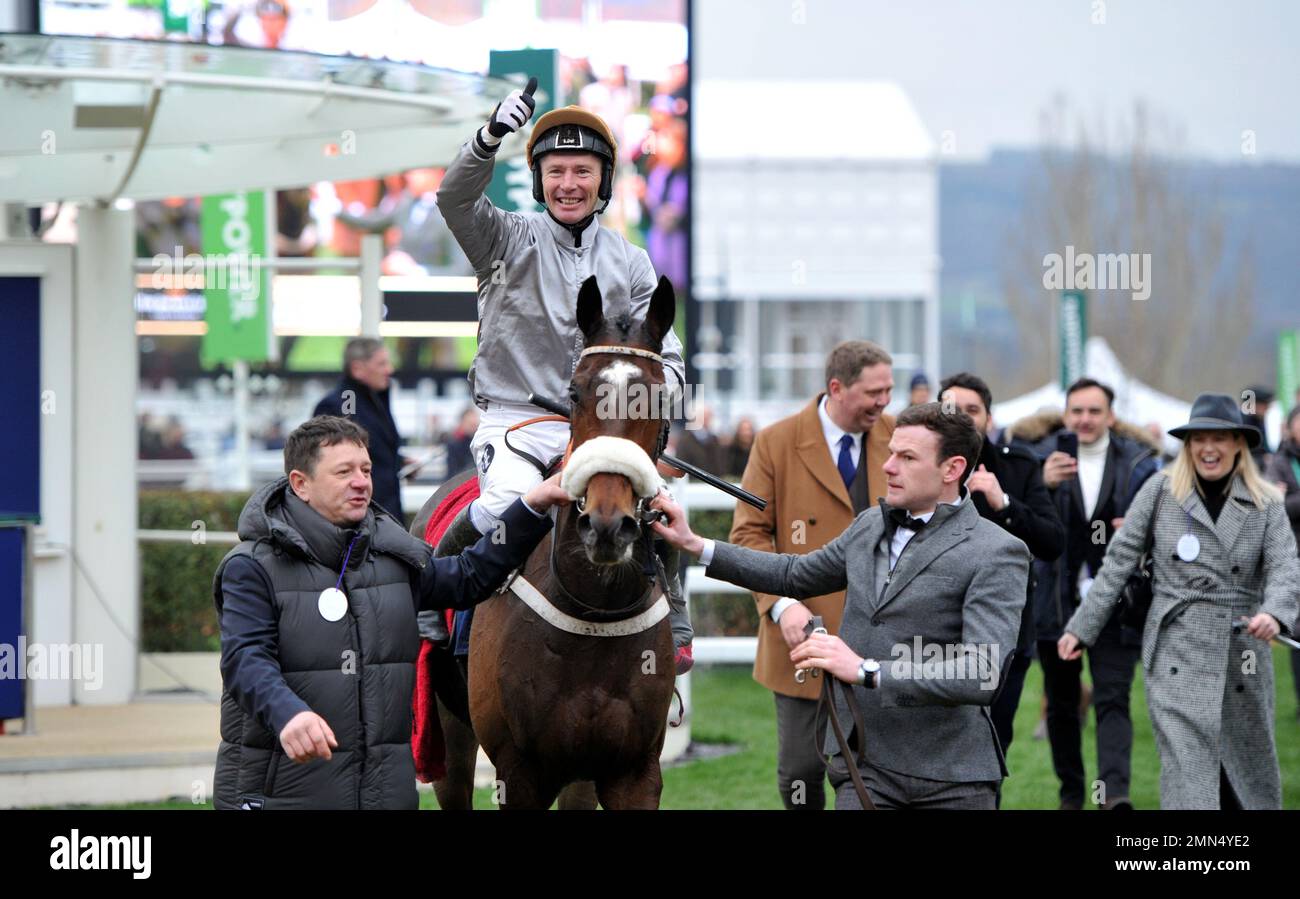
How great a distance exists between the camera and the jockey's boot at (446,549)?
4867 mm

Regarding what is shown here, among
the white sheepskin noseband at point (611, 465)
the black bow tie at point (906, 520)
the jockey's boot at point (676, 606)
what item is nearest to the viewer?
the white sheepskin noseband at point (611, 465)

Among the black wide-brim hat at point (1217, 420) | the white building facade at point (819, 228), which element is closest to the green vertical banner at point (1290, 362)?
the black wide-brim hat at point (1217, 420)

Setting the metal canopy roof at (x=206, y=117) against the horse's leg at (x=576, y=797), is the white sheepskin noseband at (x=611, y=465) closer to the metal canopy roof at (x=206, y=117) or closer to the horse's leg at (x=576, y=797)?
the horse's leg at (x=576, y=797)

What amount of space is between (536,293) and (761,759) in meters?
4.83

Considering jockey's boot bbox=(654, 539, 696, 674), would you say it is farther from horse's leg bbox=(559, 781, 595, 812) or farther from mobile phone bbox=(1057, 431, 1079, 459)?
mobile phone bbox=(1057, 431, 1079, 459)

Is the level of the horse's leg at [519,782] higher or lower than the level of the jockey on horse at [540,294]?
lower

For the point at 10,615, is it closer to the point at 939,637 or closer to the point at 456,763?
the point at 456,763

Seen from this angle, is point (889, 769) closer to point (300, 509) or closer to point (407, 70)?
→ point (300, 509)

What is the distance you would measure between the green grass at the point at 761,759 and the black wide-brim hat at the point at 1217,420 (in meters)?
2.48

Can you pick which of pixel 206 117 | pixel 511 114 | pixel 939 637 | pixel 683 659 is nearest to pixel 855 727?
pixel 939 637

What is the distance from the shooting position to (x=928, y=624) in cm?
429

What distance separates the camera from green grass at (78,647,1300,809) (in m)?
7.91

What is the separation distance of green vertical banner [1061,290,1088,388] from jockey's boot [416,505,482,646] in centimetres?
1160

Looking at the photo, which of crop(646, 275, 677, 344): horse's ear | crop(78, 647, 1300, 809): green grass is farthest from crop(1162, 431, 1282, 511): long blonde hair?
crop(646, 275, 677, 344): horse's ear
